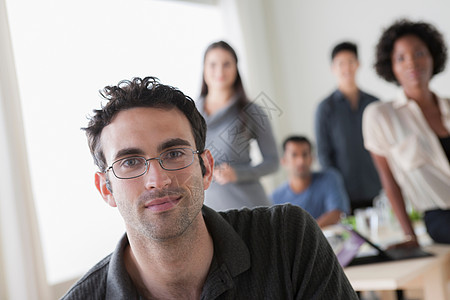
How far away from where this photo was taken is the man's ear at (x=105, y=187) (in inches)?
47.6

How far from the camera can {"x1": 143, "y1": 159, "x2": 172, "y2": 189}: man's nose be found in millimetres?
1111

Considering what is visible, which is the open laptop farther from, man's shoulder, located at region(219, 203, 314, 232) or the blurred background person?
the blurred background person

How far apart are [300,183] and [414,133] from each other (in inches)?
43.5

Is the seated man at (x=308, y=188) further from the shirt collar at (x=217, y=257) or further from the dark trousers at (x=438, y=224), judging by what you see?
the shirt collar at (x=217, y=257)

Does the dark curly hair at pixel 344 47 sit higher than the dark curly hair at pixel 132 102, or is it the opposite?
the dark curly hair at pixel 344 47

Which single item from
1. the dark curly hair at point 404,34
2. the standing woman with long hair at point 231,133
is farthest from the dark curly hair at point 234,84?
the dark curly hair at point 404,34

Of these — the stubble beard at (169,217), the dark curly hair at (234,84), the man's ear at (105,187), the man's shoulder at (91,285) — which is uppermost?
the dark curly hair at (234,84)

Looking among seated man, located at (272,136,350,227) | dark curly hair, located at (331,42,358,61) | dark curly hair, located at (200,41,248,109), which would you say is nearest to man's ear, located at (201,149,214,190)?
dark curly hair, located at (200,41,248,109)

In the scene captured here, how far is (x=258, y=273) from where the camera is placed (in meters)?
1.21

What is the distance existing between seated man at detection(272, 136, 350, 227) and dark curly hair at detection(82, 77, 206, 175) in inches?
79.8

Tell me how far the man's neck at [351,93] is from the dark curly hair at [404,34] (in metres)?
1.38

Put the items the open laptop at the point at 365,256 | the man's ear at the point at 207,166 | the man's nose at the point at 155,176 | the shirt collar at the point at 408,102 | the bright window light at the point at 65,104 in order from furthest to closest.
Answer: the bright window light at the point at 65,104, the shirt collar at the point at 408,102, the open laptop at the point at 365,256, the man's ear at the point at 207,166, the man's nose at the point at 155,176

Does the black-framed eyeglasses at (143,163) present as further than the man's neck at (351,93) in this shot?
No

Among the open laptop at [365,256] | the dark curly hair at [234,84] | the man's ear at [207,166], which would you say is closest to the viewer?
the man's ear at [207,166]
